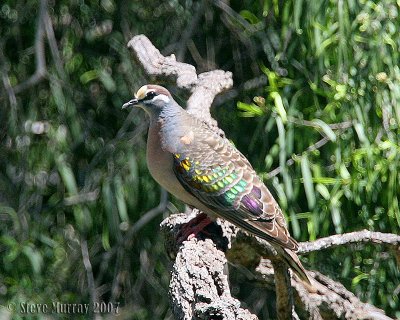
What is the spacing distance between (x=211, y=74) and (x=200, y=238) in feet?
2.81

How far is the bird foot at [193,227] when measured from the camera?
3234 millimetres

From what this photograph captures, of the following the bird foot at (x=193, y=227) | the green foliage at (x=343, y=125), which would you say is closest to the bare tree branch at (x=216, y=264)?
the bird foot at (x=193, y=227)

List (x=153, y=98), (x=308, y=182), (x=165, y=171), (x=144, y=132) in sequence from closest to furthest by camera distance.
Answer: (x=165, y=171) < (x=153, y=98) < (x=308, y=182) < (x=144, y=132)

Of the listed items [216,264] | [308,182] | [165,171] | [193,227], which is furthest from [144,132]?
[216,264]

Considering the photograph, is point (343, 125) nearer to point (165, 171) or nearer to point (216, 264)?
point (165, 171)

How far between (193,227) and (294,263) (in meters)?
0.35

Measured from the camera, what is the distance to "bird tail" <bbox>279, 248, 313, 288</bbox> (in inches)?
132

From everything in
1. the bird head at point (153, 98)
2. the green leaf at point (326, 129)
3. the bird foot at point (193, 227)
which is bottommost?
the green leaf at point (326, 129)

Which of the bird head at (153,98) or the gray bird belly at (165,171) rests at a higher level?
the bird head at (153,98)

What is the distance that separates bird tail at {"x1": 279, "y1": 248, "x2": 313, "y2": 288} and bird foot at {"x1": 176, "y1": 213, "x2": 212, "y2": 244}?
0.27 metres

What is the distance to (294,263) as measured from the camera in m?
3.34

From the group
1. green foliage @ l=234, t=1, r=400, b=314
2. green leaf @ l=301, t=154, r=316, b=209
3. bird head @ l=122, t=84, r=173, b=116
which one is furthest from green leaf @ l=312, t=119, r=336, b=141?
bird head @ l=122, t=84, r=173, b=116

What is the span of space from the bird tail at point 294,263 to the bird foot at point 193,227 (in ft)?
0.89

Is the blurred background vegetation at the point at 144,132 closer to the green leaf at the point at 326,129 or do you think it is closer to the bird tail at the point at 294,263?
the green leaf at the point at 326,129
